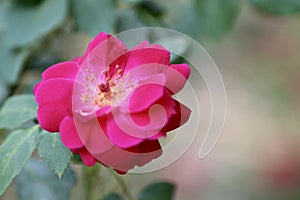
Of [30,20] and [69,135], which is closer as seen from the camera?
[69,135]

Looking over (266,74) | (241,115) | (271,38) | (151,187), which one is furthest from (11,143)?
(271,38)

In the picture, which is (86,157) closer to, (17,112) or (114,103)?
(114,103)

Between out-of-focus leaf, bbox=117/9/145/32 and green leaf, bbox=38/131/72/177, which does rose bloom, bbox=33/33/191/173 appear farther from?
out-of-focus leaf, bbox=117/9/145/32

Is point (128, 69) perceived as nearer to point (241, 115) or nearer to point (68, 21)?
point (68, 21)

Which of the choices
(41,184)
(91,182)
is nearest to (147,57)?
(41,184)

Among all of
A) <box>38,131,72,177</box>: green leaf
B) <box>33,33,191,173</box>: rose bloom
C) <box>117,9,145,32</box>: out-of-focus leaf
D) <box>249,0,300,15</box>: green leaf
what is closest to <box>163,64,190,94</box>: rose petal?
<box>33,33,191,173</box>: rose bloom

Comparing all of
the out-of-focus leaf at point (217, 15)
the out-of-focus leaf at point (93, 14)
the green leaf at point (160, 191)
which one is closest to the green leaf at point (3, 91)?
the out-of-focus leaf at point (93, 14)

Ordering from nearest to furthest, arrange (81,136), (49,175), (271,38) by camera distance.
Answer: (81,136) → (49,175) → (271,38)
